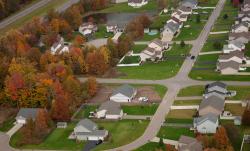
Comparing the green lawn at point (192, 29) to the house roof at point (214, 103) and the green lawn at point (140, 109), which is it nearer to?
the green lawn at point (140, 109)

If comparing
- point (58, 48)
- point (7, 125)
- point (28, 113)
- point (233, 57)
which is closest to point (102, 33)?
point (58, 48)

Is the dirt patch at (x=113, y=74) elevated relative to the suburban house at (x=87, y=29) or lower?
lower

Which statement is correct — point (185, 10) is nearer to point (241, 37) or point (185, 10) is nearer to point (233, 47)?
point (241, 37)

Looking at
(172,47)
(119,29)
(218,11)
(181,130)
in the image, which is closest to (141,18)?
(119,29)

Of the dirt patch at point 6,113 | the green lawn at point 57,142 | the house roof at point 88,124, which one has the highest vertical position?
the house roof at point 88,124

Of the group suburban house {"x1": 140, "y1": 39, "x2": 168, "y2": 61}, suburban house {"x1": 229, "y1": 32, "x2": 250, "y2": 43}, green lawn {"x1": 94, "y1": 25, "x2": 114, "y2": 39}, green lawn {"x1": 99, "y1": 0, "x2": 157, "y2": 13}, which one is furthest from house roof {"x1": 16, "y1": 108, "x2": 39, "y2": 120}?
green lawn {"x1": 99, "y1": 0, "x2": 157, "y2": 13}

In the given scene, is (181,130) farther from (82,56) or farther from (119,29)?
(119,29)

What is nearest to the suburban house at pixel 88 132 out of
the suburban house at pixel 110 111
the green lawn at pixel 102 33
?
the suburban house at pixel 110 111
